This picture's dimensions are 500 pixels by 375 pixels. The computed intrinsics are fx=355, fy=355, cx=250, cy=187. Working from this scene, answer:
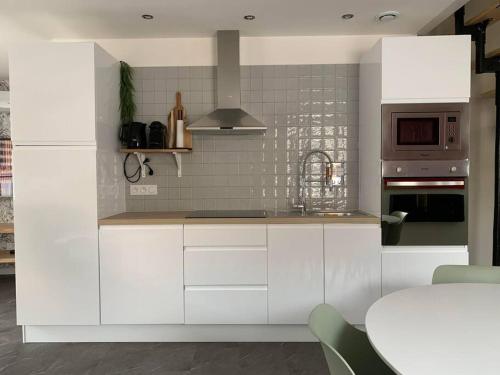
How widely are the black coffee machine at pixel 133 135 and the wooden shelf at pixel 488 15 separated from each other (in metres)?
2.77

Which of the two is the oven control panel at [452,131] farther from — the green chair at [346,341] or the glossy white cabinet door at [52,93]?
the glossy white cabinet door at [52,93]

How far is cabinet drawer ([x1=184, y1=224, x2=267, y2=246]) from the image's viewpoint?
264 cm

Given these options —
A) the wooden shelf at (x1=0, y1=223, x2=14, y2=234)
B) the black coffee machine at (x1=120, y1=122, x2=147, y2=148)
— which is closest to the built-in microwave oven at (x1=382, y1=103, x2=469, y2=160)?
the black coffee machine at (x1=120, y1=122, x2=147, y2=148)

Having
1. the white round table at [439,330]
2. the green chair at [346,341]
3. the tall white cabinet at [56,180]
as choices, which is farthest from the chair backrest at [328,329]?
the tall white cabinet at [56,180]

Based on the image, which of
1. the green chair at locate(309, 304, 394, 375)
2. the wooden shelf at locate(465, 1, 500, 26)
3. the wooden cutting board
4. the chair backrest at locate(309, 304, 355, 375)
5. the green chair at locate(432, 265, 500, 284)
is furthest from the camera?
the wooden cutting board

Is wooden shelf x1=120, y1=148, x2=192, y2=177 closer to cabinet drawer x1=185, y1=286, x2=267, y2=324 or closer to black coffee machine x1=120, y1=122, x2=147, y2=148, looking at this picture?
black coffee machine x1=120, y1=122, x2=147, y2=148

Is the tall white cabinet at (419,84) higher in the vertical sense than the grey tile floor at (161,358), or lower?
higher

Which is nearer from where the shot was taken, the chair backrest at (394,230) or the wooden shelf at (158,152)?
the chair backrest at (394,230)

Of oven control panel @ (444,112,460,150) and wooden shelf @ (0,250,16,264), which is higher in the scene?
oven control panel @ (444,112,460,150)

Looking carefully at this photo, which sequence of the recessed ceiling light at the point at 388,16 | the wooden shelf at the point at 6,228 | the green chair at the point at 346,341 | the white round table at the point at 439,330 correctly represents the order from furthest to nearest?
the wooden shelf at the point at 6,228 → the recessed ceiling light at the point at 388,16 → the green chair at the point at 346,341 → the white round table at the point at 439,330

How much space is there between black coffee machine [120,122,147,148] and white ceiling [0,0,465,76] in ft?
2.68

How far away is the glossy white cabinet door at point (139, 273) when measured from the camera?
2.64m

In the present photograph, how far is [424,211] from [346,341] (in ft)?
Answer: 5.27

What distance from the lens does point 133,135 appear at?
118 inches
